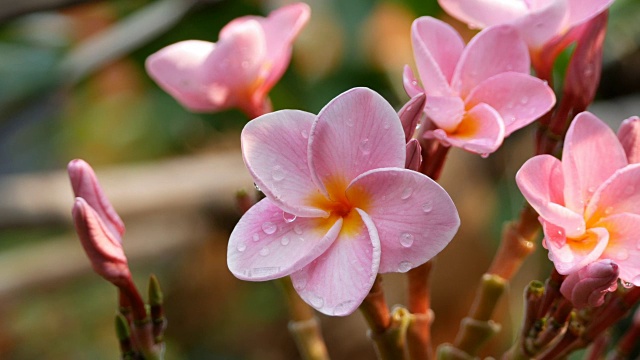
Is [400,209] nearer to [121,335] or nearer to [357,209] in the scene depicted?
[357,209]

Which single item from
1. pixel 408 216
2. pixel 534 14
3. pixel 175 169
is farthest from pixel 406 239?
pixel 175 169

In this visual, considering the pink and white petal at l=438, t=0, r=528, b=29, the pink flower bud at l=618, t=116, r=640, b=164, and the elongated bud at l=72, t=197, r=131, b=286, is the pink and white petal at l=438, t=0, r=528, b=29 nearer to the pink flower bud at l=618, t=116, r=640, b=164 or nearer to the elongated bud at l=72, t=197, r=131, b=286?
the pink flower bud at l=618, t=116, r=640, b=164

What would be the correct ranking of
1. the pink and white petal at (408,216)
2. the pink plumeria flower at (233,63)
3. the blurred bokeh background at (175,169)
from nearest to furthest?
1. the pink and white petal at (408,216)
2. the pink plumeria flower at (233,63)
3. the blurred bokeh background at (175,169)

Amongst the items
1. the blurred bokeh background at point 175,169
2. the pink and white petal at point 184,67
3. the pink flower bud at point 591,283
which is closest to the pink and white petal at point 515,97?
the pink flower bud at point 591,283

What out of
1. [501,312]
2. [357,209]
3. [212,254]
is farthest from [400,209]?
[212,254]

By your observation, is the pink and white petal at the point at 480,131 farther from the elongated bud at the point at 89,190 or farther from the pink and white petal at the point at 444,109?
the elongated bud at the point at 89,190

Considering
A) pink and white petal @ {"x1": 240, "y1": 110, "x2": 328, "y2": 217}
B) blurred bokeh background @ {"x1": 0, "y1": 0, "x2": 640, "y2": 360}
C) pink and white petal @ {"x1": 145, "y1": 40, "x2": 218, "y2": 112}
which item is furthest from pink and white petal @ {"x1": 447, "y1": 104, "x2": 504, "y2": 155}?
blurred bokeh background @ {"x1": 0, "y1": 0, "x2": 640, "y2": 360}

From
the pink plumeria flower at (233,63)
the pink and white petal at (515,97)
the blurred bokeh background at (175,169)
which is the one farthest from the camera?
the blurred bokeh background at (175,169)
